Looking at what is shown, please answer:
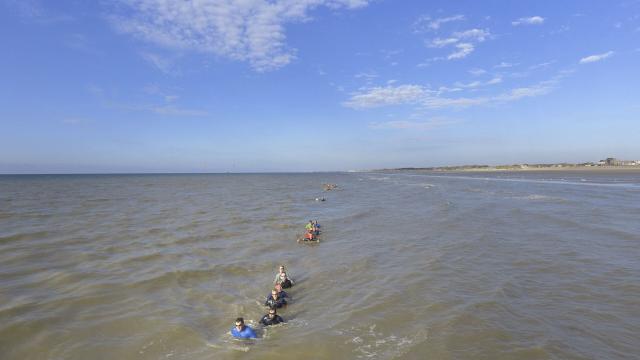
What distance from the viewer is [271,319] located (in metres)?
13.7

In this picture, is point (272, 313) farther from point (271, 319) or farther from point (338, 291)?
point (338, 291)

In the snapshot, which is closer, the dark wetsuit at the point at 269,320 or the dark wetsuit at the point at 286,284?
the dark wetsuit at the point at 269,320

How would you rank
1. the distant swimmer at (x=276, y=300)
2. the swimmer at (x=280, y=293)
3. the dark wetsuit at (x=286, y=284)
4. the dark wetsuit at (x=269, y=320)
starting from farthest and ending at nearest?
1. the dark wetsuit at (x=286, y=284)
2. the swimmer at (x=280, y=293)
3. the distant swimmer at (x=276, y=300)
4. the dark wetsuit at (x=269, y=320)

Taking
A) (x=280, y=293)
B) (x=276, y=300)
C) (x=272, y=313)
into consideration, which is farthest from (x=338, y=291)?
(x=272, y=313)

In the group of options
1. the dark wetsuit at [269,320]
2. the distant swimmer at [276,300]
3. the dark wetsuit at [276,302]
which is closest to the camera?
the dark wetsuit at [269,320]

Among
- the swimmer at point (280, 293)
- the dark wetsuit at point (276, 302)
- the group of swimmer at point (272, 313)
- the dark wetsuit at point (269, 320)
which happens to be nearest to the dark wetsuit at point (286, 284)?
the group of swimmer at point (272, 313)

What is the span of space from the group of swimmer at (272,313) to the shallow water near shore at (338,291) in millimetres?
323

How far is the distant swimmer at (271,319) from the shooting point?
13.6 meters

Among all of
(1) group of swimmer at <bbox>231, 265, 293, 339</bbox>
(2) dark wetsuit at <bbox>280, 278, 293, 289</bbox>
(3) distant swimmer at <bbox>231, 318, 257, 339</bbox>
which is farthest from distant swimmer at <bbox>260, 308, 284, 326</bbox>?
(2) dark wetsuit at <bbox>280, 278, 293, 289</bbox>

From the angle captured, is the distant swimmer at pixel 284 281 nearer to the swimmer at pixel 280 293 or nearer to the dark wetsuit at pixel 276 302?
the swimmer at pixel 280 293

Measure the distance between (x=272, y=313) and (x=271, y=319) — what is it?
0.73 ft

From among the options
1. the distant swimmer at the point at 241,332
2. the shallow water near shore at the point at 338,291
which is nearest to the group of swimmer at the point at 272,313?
the distant swimmer at the point at 241,332

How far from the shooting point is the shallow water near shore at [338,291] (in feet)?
38.9

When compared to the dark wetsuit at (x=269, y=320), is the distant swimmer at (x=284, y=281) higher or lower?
higher
